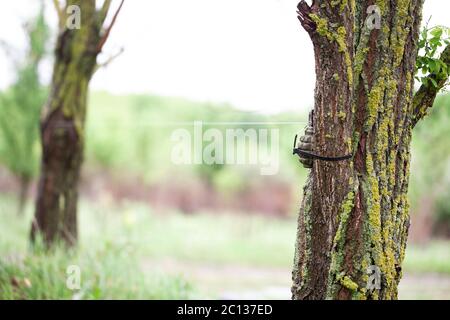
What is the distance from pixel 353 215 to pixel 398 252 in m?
0.22

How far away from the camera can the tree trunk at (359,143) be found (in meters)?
1.64

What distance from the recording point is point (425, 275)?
476 centimetres

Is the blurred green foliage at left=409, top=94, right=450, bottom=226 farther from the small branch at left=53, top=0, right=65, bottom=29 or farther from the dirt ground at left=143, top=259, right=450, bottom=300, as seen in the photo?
the small branch at left=53, top=0, right=65, bottom=29

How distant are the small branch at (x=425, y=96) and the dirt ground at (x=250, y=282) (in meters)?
2.16

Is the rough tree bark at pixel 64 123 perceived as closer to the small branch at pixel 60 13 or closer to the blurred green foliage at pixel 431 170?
the small branch at pixel 60 13

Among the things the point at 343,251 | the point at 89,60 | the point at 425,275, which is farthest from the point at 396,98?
the point at 425,275

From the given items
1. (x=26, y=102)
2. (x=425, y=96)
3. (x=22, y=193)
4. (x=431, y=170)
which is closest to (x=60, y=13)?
(x=425, y=96)

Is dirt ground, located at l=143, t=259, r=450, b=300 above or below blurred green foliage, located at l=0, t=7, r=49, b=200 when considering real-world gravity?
below

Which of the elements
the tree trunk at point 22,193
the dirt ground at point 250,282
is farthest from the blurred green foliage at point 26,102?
the dirt ground at point 250,282

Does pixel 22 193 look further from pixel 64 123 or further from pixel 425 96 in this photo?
pixel 425 96

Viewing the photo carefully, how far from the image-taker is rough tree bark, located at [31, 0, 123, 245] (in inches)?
152

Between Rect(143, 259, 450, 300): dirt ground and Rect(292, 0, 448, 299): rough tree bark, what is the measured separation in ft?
6.76

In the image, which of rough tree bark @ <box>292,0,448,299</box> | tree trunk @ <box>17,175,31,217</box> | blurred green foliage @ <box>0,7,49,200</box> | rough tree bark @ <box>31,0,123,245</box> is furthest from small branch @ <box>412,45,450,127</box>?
tree trunk @ <box>17,175,31,217</box>
